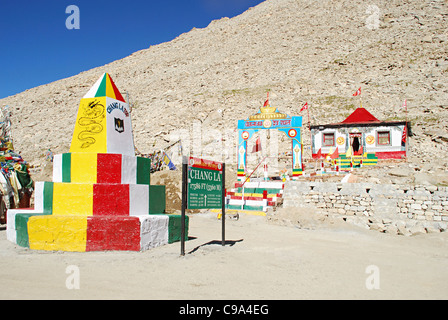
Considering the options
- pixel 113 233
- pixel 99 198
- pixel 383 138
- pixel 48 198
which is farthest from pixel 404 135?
pixel 48 198

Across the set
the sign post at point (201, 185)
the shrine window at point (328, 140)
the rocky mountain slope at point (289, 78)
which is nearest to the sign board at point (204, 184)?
the sign post at point (201, 185)

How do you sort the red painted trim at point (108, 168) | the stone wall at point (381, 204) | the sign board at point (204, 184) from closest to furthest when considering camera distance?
the sign board at point (204, 184)
the red painted trim at point (108, 168)
the stone wall at point (381, 204)

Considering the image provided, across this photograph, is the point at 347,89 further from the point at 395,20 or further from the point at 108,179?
the point at 108,179

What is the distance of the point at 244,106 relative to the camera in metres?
37.8

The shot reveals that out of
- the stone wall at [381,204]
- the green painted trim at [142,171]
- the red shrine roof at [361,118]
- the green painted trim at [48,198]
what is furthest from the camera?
the red shrine roof at [361,118]

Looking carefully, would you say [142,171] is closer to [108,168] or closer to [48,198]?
[108,168]

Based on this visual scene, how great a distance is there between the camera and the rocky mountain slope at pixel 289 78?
34.4 metres

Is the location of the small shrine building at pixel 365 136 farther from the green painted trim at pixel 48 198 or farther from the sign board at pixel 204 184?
the green painted trim at pixel 48 198

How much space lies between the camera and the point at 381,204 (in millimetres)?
12078

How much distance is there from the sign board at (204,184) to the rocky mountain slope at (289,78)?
15565mm

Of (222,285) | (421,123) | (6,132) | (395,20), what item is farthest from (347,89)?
(222,285)

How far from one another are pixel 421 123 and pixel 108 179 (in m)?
30.8

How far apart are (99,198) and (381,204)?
9362 millimetres

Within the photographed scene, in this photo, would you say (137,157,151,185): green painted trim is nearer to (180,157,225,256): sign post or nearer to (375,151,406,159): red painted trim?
(180,157,225,256): sign post
